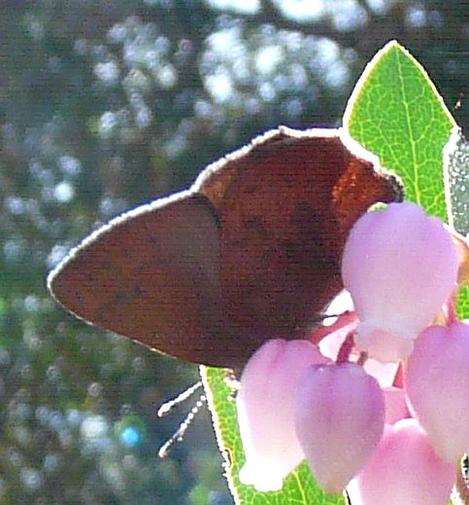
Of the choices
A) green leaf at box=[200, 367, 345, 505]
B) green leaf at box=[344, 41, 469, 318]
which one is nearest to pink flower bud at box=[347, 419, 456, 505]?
green leaf at box=[200, 367, 345, 505]

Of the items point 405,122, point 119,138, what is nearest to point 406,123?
point 405,122

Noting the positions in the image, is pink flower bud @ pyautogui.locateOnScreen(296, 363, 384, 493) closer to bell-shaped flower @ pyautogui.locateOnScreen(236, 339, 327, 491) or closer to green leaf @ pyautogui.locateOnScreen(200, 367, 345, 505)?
bell-shaped flower @ pyautogui.locateOnScreen(236, 339, 327, 491)

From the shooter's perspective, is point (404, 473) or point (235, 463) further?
point (235, 463)

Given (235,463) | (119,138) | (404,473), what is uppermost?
(404,473)

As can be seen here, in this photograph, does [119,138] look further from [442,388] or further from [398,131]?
[442,388]

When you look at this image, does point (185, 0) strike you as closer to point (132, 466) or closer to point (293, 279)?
point (132, 466)

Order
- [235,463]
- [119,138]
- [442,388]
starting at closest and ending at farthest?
1. [442,388]
2. [235,463]
3. [119,138]

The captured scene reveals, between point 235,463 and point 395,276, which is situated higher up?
point 395,276
